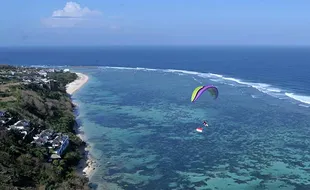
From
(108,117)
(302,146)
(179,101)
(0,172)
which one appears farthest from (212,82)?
(0,172)

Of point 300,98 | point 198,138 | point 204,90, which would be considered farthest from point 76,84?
point 198,138

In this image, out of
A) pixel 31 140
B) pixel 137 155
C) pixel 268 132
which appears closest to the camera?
pixel 31 140

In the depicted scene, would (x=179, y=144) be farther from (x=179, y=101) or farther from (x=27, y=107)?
(x=179, y=101)

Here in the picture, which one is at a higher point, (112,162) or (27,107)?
(27,107)

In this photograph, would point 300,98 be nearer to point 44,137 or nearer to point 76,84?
point 44,137

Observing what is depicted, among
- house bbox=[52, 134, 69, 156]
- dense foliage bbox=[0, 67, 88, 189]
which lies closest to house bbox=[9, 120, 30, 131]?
dense foliage bbox=[0, 67, 88, 189]

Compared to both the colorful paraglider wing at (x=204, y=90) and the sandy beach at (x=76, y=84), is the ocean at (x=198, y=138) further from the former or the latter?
the colorful paraglider wing at (x=204, y=90)
